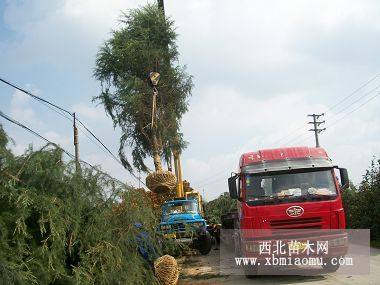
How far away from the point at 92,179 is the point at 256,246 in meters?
4.30

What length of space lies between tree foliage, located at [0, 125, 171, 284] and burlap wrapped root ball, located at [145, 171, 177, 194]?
8602 mm

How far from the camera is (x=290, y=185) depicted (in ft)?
37.4

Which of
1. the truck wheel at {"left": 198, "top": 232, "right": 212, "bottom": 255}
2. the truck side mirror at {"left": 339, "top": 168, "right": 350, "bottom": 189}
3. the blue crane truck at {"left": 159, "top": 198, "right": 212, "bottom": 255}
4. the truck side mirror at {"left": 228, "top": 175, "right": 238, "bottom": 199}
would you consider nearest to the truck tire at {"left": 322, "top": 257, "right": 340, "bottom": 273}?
the truck side mirror at {"left": 339, "top": 168, "right": 350, "bottom": 189}

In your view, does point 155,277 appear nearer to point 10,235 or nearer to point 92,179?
point 92,179

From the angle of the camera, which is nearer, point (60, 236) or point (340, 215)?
point (60, 236)

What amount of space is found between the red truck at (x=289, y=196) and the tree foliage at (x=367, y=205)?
34.1ft

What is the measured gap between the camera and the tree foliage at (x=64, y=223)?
23.0 ft

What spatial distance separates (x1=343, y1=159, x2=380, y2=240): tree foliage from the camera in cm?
2120

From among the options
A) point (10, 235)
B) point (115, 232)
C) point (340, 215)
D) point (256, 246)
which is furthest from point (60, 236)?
point (340, 215)

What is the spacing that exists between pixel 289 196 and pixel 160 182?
7.22 metres

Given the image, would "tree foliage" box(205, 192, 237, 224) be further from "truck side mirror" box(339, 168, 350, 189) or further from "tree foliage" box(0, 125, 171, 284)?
"tree foliage" box(0, 125, 171, 284)

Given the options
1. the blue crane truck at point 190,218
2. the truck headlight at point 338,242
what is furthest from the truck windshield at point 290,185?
the blue crane truck at point 190,218

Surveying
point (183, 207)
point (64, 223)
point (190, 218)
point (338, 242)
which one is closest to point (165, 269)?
point (64, 223)

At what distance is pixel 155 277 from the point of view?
29.8 feet
